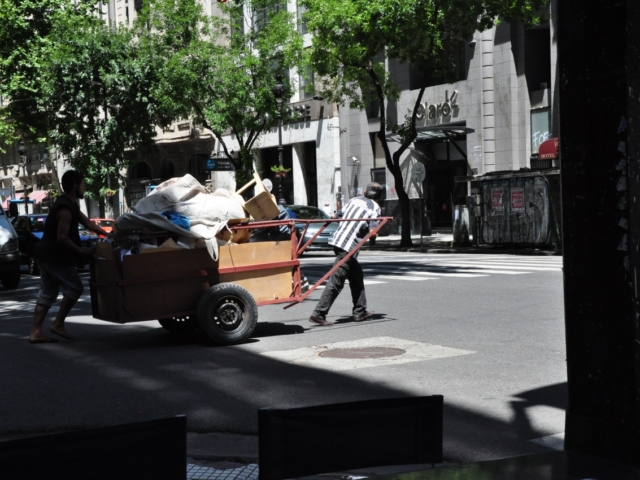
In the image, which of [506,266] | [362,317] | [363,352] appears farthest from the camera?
[506,266]

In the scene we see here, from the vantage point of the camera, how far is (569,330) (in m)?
3.78

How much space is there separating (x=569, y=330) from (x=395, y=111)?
37178 millimetres

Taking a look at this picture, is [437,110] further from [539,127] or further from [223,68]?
[223,68]

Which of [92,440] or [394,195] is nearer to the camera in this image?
[92,440]

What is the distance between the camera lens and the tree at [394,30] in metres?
28.8

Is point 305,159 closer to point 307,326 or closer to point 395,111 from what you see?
point 395,111

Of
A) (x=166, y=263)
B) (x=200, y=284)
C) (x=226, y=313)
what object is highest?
(x=166, y=263)

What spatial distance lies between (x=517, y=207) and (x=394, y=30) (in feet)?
21.9

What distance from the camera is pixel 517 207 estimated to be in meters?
27.3

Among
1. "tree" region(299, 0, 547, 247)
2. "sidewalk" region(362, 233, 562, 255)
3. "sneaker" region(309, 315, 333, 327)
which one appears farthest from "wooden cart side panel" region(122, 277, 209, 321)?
"tree" region(299, 0, 547, 247)

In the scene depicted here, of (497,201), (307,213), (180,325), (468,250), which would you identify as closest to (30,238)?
(307,213)

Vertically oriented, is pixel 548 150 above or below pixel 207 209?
above

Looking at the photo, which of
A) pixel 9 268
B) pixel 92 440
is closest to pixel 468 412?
pixel 92 440

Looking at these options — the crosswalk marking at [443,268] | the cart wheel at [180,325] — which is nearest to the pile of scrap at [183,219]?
the cart wheel at [180,325]
